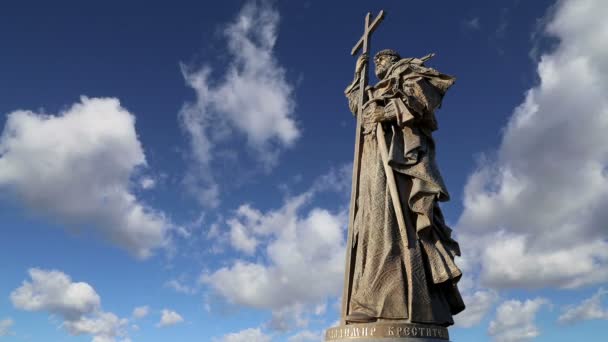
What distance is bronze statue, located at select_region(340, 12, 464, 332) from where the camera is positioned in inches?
387

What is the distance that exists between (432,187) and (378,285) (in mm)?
2317

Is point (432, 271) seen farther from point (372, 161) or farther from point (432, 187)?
point (372, 161)

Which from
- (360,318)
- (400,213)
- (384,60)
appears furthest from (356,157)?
(360,318)

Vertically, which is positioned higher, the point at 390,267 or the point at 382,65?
the point at 382,65

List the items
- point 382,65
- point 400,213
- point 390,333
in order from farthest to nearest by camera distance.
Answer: point 382,65 < point 400,213 < point 390,333

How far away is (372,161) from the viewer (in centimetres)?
1159

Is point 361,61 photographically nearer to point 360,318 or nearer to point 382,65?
point 382,65

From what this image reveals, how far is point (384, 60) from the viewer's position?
41.8 feet

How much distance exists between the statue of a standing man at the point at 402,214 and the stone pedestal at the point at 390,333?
181 mm

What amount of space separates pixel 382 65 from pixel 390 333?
6536 millimetres

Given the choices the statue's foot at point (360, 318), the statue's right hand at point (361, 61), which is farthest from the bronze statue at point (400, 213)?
the statue's right hand at point (361, 61)

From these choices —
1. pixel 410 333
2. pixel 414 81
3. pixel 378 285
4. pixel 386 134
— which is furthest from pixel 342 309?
pixel 414 81

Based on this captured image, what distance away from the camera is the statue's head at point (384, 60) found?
12648 mm

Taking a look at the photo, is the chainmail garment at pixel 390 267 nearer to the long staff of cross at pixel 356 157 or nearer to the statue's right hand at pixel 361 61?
the long staff of cross at pixel 356 157
